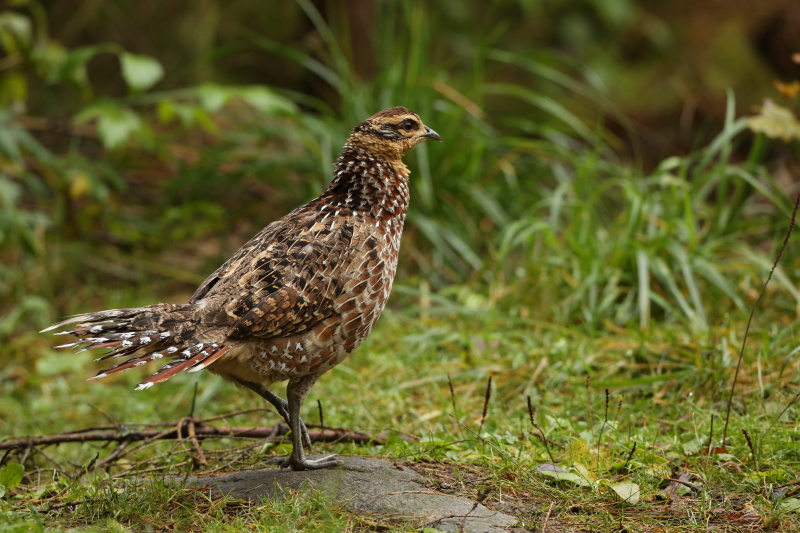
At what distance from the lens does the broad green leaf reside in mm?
3629

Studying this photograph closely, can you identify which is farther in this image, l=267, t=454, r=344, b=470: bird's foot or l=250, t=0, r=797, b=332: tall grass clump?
l=250, t=0, r=797, b=332: tall grass clump

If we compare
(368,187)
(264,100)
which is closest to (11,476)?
(368,187)

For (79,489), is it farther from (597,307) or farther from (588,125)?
(588,125)

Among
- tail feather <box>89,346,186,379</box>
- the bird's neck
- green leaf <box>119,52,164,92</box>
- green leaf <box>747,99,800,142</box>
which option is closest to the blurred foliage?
green leaf <box>119,52,164,92</box>

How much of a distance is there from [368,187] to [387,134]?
0.33 m

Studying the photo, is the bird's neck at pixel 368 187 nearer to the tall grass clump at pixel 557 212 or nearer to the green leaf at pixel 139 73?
the tall grass clump at pixel 557 212

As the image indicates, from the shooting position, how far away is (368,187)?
14.6 feet

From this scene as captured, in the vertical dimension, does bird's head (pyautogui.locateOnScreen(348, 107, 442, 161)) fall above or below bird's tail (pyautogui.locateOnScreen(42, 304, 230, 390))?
above

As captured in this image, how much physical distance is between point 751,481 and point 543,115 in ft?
23.4

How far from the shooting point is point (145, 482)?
401cm

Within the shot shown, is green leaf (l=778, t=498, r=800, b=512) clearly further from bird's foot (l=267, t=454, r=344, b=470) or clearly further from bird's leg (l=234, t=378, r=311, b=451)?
bird's leg (l=234, t=378, r=311, b=451)

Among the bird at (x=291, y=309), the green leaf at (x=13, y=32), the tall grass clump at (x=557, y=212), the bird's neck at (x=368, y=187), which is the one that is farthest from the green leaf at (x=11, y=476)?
the green leaf at (x=13, y=32)

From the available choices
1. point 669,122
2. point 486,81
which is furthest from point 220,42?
point 669,122

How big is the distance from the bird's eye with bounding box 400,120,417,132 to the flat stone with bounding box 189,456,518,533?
5.79 feet
